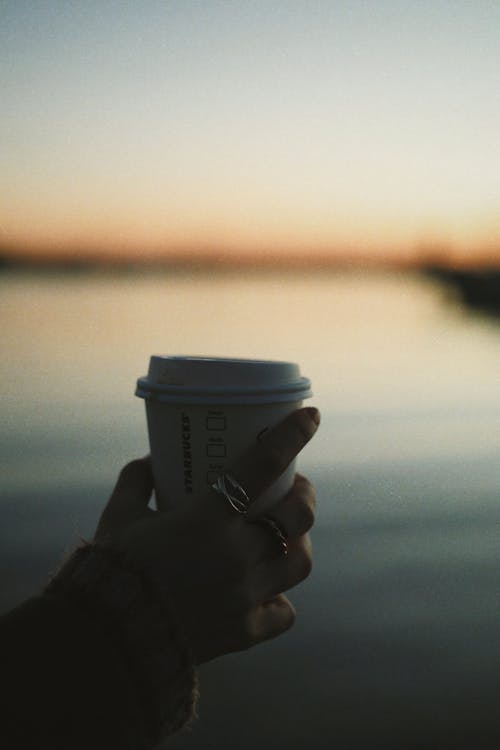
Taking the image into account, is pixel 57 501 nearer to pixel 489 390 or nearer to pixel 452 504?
pixel 452 504

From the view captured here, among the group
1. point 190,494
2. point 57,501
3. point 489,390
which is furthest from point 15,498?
point 489,390

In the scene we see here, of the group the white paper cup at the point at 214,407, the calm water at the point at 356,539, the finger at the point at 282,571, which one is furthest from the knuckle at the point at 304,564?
the calm water at the point at 356,539

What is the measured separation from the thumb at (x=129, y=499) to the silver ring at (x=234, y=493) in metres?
0.31

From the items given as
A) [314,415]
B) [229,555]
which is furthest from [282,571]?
[314,415]

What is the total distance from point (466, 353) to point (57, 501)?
34.0 feet

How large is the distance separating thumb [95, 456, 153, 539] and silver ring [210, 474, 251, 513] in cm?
31

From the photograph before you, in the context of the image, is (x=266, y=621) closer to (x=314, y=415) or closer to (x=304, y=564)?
(x=304, y=564)

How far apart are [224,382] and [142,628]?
543mm

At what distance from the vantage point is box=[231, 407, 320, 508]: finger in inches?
54.1

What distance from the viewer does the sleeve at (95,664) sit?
110 cm

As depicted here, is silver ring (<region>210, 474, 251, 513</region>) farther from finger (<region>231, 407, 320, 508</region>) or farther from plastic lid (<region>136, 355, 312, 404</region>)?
plastic lid (<region>136, 355, 312, 404</region>)

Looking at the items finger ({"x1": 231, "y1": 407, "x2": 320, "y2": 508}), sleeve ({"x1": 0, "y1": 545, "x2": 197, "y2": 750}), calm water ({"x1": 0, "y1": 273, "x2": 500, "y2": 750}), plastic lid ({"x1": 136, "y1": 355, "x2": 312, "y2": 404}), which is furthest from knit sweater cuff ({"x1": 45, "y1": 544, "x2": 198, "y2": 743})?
calm water ({"x1": 0, "y1": 273, "x2": 500, "y2": 750})

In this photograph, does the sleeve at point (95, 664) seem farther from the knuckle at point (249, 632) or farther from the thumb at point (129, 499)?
the thumb at point (129, 499)

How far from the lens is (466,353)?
1352 cm
